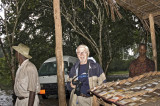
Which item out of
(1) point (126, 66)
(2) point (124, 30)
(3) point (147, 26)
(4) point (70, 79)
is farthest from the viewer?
(1) point (126, 66)

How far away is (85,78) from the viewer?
3.30 meters

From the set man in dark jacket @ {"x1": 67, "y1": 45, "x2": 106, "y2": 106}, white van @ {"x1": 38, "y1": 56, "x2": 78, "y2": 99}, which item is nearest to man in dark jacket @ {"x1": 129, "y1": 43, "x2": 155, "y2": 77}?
man in dark jacket @ {"x1": 67, "y1": 45, "x2": 106, "y2": 106}

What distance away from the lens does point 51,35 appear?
17.6 m

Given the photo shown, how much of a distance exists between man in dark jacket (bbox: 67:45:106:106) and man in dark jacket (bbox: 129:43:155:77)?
1957 millimetres

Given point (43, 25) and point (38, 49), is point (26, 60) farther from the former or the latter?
point (43, 25)

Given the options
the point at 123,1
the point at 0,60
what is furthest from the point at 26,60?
the point at 0,60

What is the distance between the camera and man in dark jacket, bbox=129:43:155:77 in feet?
15.9

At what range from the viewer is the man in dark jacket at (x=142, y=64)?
4.86 metres

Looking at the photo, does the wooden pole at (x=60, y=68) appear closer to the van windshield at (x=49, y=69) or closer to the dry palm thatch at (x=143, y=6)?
the dry palm thatch at (x=143, y=6)

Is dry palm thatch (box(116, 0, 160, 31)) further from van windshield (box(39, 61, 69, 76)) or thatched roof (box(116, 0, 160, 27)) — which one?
van windshield (box(39, 61, 69, 76))

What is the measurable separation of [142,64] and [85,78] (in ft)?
7.36

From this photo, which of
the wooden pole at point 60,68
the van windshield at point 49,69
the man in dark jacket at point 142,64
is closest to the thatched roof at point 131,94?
the wooden pole at point 60,68

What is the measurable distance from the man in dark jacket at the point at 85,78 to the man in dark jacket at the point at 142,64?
1957 millimetres

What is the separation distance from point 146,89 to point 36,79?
1674 millimetres
